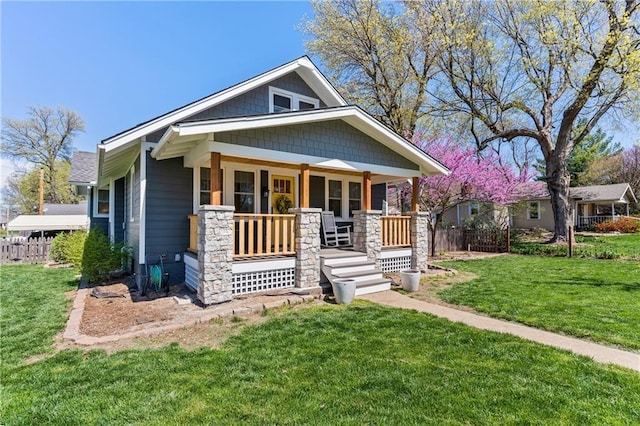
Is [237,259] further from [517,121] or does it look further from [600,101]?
[517,121]

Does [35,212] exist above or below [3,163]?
below

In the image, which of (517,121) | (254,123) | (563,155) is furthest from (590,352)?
(517,121)

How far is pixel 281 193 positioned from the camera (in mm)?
9992

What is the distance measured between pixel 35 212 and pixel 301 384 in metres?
45.2

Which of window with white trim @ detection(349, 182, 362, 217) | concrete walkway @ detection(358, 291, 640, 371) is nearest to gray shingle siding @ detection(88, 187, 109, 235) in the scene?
window with white trim @ detection(349, 182, 362, 217)

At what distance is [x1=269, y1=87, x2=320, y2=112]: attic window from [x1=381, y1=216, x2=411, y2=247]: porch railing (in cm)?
452

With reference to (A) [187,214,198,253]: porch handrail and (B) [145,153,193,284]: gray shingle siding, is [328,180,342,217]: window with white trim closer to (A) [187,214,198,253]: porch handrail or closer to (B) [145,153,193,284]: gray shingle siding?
(B) [145,153,193,284]: gray shingle siding

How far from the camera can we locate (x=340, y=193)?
11367 mm

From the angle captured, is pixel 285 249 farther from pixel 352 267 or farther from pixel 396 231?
pixel 396 231

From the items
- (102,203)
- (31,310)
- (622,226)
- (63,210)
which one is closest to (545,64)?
(622,226)

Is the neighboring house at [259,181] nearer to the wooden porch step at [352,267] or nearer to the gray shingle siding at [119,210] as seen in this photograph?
the wooden porch step at [352,267]

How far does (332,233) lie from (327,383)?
24.6ft

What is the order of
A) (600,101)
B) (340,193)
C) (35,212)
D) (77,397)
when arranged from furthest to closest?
(35,212) < (600,101) < (340,193) < (77,397)

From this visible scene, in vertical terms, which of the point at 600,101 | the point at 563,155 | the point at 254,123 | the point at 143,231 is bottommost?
the point at 143,231
